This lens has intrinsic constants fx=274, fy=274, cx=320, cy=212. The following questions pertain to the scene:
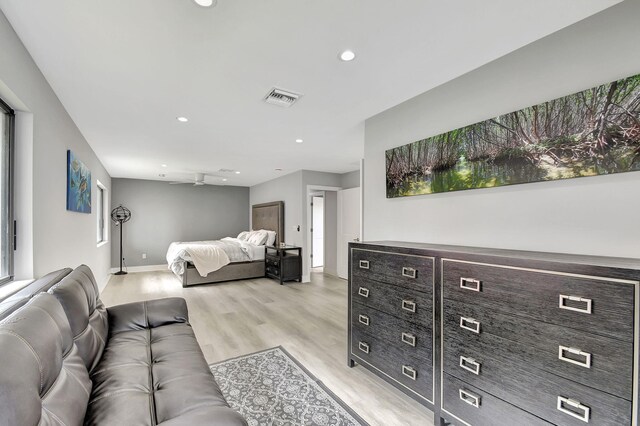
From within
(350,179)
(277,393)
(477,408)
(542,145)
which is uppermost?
(350,179)

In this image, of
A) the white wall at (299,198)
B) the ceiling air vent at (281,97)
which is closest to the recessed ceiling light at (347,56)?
the ceiling air vent at (281,97)

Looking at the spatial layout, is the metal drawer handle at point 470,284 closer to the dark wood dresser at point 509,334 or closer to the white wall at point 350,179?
the dark wood dresser at point 509,334

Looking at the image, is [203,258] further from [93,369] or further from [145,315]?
[93,369]

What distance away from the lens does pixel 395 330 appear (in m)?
2.02

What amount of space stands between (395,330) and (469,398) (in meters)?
0.58

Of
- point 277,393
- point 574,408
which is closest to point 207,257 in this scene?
point 277,393

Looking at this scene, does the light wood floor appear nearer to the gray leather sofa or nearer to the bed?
the bed

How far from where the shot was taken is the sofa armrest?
2029 millimetres

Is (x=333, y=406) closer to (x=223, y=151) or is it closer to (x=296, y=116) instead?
(x=296, y=116)

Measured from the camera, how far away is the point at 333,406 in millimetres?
1908

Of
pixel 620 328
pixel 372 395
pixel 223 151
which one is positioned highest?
pixel 223 151

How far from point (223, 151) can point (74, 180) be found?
6.15 ft

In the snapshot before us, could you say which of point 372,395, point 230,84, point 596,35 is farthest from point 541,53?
point 372,395

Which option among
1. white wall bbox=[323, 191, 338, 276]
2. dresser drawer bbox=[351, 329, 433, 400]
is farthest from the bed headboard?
dresser drawer bbox=[351, 329, 433, 400]
